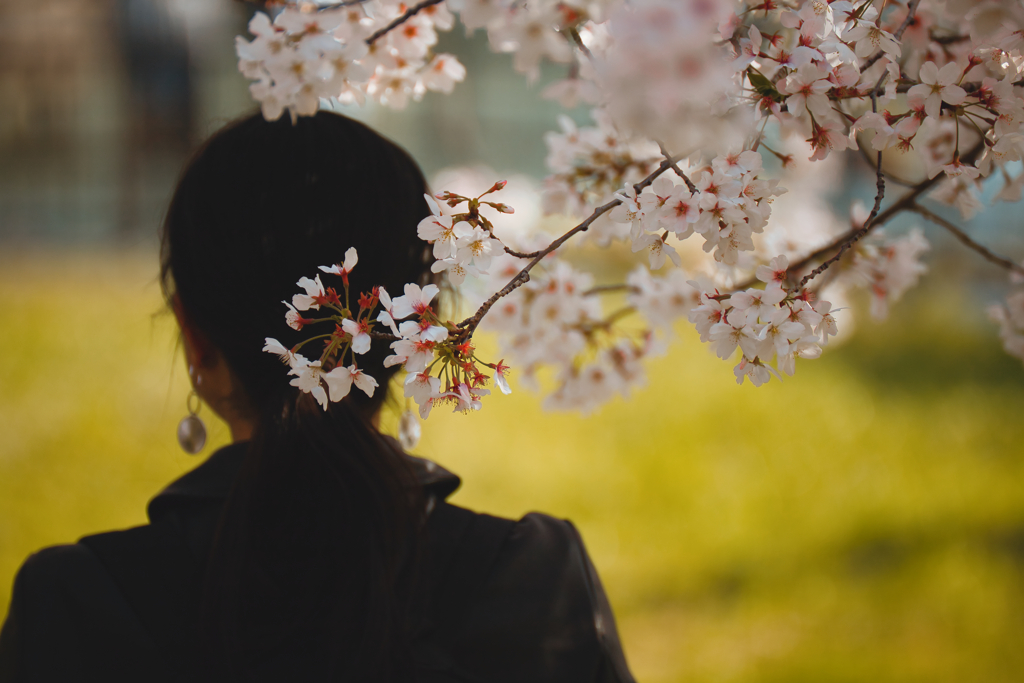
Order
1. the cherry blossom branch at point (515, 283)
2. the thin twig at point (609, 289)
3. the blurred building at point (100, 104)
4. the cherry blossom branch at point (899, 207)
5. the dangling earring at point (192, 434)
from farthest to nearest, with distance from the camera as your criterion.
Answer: the blurred building at point (100, 104)
the thin twig at point (609, 289)
the dangling earring at point (192, 434)
the cherry blossom branch at point (899, 207)
the cherry blossom branch at point (515, 283)

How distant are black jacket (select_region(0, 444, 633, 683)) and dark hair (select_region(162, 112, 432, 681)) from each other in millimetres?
49

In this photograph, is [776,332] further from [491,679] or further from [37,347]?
[37,347]

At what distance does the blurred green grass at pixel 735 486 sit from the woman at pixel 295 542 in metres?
1.06

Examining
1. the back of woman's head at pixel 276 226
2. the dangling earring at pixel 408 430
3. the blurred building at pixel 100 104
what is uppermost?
the blurred building at pixel 100 104

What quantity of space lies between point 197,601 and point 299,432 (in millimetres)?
215

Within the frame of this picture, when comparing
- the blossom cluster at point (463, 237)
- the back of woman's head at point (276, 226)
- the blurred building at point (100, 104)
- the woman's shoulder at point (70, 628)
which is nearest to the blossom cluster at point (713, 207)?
the blossom cluster at point (463, 237)

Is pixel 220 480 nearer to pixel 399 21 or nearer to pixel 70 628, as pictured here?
pixel 70 628

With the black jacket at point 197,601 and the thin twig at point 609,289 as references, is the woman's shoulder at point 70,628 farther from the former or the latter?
the thin twig at point 609,289

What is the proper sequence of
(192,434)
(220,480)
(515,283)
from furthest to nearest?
(192,434) → (220,480) → (515,283)

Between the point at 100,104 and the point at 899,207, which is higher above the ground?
the point at 100,104

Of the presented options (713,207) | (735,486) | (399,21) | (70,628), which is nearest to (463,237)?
(713,207)

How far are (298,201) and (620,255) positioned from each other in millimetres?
4912

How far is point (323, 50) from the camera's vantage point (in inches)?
32.4

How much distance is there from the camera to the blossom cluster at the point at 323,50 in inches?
31.5
